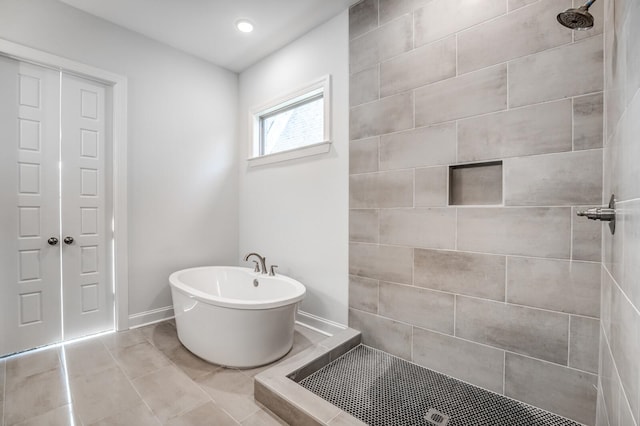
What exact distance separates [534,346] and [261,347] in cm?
170

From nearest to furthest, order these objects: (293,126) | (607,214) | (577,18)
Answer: (607,214)
(577,18)
(293,126)

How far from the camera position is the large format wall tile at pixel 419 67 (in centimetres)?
196

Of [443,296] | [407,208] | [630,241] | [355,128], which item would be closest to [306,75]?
[355,128]

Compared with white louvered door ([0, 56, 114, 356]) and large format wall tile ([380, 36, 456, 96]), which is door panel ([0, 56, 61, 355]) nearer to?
white louvered door ([0, 56, 114, 356])

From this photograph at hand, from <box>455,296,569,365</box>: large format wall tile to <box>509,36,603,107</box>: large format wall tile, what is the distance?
118cm

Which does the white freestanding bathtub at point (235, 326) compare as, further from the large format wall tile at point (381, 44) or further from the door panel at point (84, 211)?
the large format wall tile at point (381, 44)

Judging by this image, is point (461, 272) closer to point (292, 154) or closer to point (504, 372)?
point (504, 372)

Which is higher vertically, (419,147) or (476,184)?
(419,147)

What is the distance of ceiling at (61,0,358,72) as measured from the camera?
2.49 metres

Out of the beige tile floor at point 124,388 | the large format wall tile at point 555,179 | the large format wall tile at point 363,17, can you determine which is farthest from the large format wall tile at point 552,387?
the large format wall tile at point 363,17

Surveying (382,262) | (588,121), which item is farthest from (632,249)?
(382,262)

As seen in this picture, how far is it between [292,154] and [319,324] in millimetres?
1677

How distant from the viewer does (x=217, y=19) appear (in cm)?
268

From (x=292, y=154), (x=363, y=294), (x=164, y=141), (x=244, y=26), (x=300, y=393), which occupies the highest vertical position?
Answer: (x=244, y=26)
